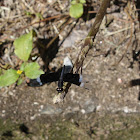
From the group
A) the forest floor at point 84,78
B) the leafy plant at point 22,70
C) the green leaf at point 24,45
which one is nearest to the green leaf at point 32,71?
the leafy plant at point 22,70

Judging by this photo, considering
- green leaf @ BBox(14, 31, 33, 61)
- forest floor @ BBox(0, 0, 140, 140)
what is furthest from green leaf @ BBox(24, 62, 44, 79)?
forest floor @ BBox(0, 0, 140, 140)

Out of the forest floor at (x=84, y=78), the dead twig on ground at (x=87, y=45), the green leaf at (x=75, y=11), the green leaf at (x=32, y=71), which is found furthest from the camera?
the green leaf at (x=75, y=11)

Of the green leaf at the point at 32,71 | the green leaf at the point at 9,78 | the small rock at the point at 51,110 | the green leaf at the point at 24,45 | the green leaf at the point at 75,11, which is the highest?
the green leaf at the point at 75,11

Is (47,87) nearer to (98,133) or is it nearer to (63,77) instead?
(98,133)

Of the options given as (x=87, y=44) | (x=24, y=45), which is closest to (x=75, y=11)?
(x=24, y=45)

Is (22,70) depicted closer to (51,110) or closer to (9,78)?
(9,78)

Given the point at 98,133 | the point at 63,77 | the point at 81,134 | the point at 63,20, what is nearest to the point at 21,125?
the point at 81,134

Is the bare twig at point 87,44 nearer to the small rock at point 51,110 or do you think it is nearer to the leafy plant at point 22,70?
the leafy plant at point 22,70
